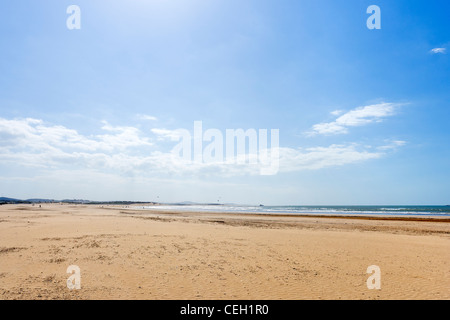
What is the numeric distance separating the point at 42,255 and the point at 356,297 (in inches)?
597

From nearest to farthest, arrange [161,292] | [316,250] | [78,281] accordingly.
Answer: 1. [161,292]
2. [78,281]
3. [316,250]

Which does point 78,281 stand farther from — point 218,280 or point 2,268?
point 218,280

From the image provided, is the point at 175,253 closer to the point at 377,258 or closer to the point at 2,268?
the point at 2,268

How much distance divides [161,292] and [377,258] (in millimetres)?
13011

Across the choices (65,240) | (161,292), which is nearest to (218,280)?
(161,292)

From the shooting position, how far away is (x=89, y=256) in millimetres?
14602

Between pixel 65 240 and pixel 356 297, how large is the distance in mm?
18192

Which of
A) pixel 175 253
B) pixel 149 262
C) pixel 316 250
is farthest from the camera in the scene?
pixel 316 250
